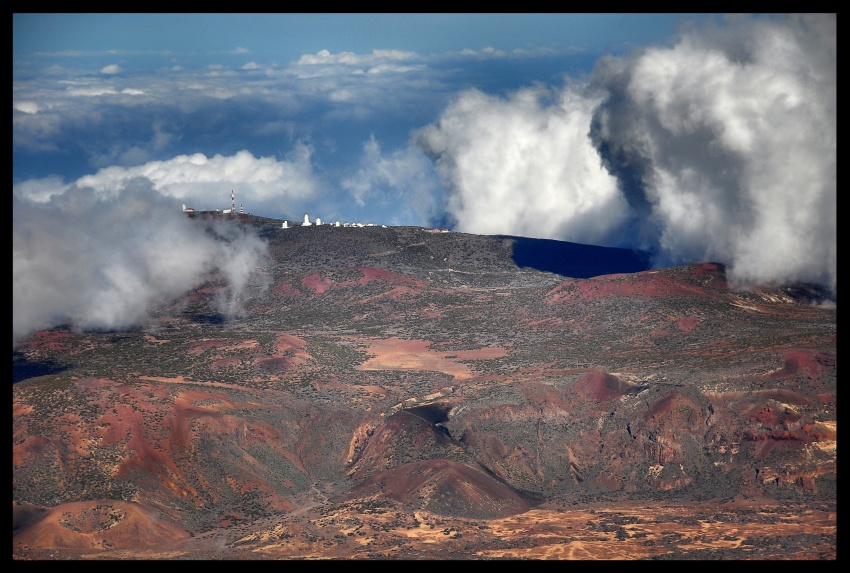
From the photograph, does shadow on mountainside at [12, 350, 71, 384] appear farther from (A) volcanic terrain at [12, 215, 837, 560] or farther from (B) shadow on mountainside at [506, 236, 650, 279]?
(B) shadow on mountainside at [506, 236, 650, 279]

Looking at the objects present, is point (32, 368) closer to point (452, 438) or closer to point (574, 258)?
point (452, 438)

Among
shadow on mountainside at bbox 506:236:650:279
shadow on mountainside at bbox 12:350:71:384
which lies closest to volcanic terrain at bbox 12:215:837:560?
shadow on mountainside at bbox 12:350:71:384

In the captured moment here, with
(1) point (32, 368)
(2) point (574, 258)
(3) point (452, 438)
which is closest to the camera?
(3) point (452, 438)

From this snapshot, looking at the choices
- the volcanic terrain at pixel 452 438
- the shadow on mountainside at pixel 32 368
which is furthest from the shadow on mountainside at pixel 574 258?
the shadow on mountainside at pixel 32 368

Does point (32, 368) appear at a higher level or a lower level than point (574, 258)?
lower

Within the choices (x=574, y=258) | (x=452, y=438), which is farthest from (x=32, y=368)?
(x=574, y=258)

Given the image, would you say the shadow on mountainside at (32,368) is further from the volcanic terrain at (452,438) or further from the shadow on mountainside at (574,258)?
the shadow on mountainside at (574,258)
